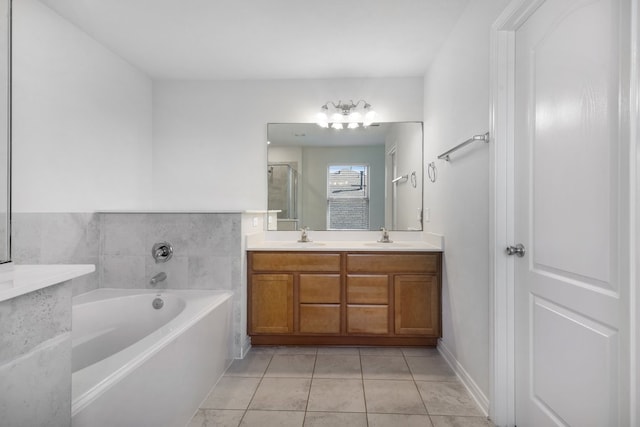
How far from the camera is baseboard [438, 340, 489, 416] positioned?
176 cm

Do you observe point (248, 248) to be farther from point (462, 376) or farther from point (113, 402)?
point (462, 376)

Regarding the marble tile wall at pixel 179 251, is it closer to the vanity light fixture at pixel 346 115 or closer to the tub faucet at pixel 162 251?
the tub faucet at pixel 162 251

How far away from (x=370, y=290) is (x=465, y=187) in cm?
109

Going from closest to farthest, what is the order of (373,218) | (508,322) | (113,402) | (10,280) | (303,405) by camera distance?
(10,280) < (113,402) < (508,322) < (303,405) < (373,218)

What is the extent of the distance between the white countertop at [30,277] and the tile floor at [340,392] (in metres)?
1.26

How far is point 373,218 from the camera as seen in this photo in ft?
10.3

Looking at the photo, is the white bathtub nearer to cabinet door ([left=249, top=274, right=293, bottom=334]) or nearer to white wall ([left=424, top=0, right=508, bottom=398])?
cabinet door ([left=249, top=274, right=293, bottom=334])

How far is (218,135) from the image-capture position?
3168 millimetres

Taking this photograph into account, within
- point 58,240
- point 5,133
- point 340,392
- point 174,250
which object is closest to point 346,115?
point 174,250

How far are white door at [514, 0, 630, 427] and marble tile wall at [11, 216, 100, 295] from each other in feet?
8.98

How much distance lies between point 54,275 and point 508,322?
6.04ft

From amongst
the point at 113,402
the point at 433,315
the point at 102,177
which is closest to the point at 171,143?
the point at 102,177

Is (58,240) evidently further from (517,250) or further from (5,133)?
(517,250)

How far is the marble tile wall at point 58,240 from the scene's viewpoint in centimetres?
188
